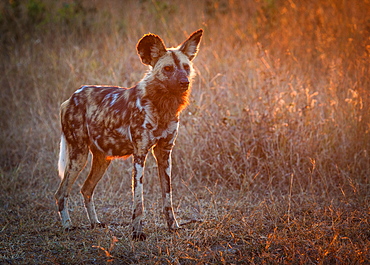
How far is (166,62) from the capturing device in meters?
3.53

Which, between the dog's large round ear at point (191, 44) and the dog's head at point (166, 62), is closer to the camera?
the dog's head at point (166, 62)

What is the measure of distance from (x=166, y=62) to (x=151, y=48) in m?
0.19

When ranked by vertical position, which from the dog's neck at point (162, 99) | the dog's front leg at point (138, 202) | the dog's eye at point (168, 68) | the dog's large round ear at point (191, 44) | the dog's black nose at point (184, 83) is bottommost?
the dog's front leg at point (138, 202)

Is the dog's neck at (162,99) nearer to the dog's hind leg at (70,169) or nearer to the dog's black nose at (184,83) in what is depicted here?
the dog's black nose at (184,83)

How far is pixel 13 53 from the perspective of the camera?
8812 mm

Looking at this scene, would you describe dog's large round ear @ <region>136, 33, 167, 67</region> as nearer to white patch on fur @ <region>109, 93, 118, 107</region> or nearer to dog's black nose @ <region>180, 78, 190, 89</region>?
dog's black nose @ <region>180, 78, 190, 89</region>

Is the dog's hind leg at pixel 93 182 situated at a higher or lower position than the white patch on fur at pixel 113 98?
lower

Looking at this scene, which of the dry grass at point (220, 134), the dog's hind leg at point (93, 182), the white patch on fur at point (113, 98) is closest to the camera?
the dry grass at point (220, 134)

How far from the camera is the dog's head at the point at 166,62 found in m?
3.46

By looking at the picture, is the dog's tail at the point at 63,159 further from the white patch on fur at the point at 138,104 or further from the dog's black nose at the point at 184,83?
the dog's black nose at the point at 184,83

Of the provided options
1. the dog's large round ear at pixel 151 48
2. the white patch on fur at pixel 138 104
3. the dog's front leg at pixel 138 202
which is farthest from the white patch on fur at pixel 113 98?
the dog's front leg at pixel 138 202

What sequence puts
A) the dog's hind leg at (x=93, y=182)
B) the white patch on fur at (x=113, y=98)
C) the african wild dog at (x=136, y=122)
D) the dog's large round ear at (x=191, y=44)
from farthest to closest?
the dog's hind leg at (x=93, y=182) < the white patch on fur at (x=113, y=98) < the dog's large round ear at (x=191, y=44) < the african wild dog at (x=136, y=122)

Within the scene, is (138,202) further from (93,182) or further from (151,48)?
(151,48)

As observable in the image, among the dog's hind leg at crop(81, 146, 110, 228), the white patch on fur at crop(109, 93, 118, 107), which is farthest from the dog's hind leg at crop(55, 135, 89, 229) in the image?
the white patch on fur at crop(109, 93, 118, 107)
